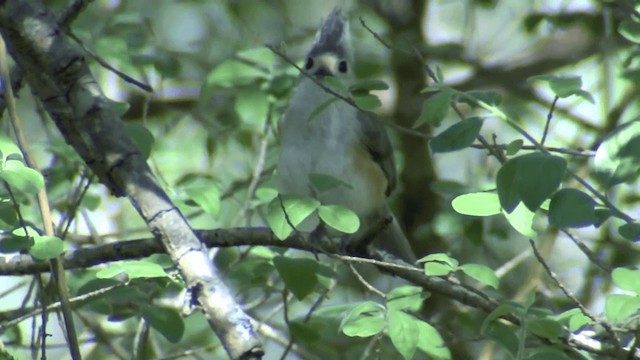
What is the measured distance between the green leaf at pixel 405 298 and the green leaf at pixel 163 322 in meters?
0.46

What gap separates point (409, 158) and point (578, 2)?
3.50ft

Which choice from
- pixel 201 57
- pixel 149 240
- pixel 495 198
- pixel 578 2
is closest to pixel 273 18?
pixel 201 57

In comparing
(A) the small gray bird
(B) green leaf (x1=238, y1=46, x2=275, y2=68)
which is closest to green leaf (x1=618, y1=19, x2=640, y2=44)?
(B) green leaf (x1=238, y1=46, x2=275, y2=68)

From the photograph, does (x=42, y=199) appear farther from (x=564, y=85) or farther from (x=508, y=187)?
(x=564, y=85)

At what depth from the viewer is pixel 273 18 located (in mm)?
4742

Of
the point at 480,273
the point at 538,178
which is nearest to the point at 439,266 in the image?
the point at 480,273

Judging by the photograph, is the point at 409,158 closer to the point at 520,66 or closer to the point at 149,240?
the point at 520,66

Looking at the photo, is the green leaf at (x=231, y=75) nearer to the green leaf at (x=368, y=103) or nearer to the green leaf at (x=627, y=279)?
the green leaf at (x=368, y=103)

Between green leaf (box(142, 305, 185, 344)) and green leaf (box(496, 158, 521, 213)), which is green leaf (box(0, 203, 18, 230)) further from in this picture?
green leaf (box(496, 158, 521, 213))

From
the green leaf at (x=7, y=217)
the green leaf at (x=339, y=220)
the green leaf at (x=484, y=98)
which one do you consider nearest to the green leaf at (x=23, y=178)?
the green leaf at (x=7, y=217)

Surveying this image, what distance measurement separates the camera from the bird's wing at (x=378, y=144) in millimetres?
3271

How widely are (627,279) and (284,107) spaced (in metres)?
1.74

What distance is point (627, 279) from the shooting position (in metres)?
1.71

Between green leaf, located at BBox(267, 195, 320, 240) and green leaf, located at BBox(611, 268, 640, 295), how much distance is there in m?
0.59
